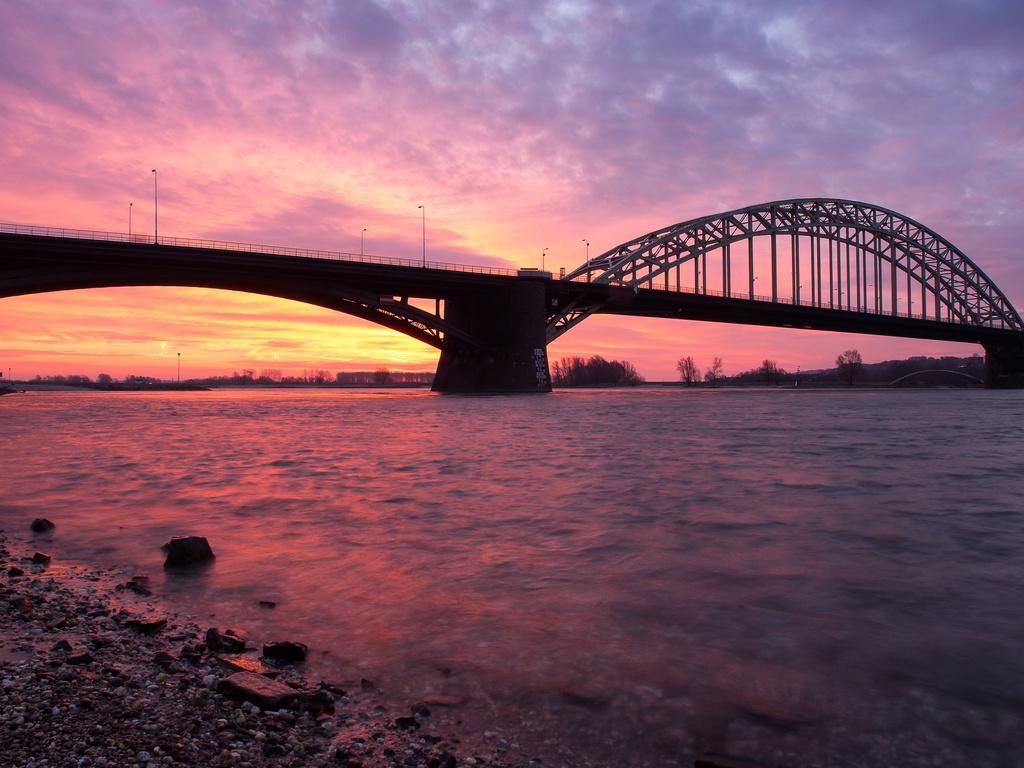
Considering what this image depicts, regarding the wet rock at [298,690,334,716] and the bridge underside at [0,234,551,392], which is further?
the bridge underside at [0,234,551,392]

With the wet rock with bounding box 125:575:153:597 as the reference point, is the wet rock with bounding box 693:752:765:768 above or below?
above

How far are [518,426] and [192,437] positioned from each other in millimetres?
12890

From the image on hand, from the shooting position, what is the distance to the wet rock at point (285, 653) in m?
4.38

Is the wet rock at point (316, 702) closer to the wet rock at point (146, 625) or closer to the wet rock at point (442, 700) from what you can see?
the wet rock at point (442, 700)

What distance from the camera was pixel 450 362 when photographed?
68.8 metres

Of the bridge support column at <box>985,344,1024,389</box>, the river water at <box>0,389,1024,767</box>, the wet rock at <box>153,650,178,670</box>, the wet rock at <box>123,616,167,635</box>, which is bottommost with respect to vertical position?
the river water at <box>0,389,1024,767</box>

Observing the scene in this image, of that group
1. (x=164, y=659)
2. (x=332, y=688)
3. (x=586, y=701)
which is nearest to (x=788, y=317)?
(x=586, y=701)

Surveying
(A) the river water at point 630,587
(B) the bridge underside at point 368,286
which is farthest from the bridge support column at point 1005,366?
(A) the river water at point 630,587

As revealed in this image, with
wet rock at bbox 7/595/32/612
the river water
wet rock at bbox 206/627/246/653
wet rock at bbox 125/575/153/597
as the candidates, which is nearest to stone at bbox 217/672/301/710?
the river water

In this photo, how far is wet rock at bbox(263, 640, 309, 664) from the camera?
438cm

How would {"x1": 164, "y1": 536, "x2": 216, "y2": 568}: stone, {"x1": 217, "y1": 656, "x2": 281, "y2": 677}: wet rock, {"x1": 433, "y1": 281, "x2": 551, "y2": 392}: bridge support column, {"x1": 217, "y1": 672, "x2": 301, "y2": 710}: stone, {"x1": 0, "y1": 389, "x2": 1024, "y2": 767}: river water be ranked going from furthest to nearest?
{"x1": 433, "y1": 281, "x2": 551, "y2": 392}: bridge support column
{"x1": 164, "y1": 536, "x2": 216, "y2": 568}: stone
{"x1": 217, "y1": 656, "x2": 281, "y2": 677}: wet rock
{"x1": 0, "y1": 389, "x2": 1024, "y2": 767}: river water
{"x1": 217, "y1": 672, "x2": 301, "y2": 710}: stone

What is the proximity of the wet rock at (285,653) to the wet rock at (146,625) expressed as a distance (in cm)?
103

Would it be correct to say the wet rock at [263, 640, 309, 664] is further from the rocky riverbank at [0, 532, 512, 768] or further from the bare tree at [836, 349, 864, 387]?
the bare tree at [836, 349, 864, 387]

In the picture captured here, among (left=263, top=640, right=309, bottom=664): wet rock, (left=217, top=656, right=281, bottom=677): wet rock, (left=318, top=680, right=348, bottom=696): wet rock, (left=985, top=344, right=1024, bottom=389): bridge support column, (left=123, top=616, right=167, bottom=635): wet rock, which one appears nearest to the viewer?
(left=318, top=680, right=348, bottom=696): wet rock
